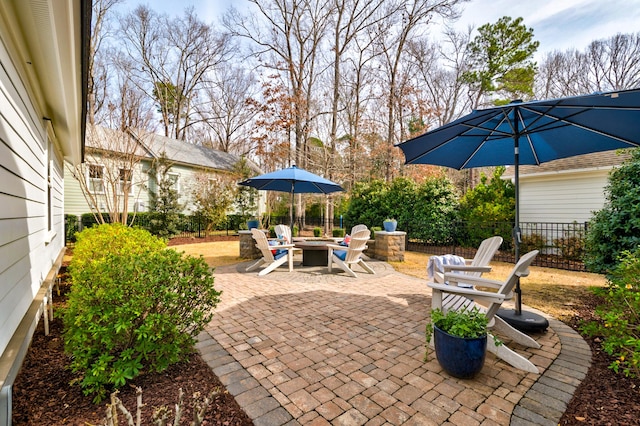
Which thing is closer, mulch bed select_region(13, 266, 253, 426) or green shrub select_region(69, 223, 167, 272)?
mulch bed select_region(13, 266, 253, 426)

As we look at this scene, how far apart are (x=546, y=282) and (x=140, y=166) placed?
15.8m

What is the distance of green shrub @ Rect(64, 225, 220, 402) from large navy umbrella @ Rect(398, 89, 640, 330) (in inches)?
133

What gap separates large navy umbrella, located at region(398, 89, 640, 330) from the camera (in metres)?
2.91

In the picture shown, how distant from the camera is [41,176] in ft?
13.0

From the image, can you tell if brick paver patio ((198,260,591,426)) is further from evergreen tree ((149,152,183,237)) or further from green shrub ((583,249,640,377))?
evergreen tree ((149,152,183,237))

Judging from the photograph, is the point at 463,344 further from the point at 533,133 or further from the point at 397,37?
the point at 397,37

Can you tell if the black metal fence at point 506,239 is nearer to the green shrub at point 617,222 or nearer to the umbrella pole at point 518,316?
the green shrub at point 617,222

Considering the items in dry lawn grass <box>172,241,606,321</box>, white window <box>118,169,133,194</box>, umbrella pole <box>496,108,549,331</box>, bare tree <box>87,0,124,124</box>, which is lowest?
dry lawn grass <box>172,241,606,321</box>

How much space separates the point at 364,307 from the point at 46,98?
16.6 feet

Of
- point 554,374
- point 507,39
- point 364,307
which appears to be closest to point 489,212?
point 364,307

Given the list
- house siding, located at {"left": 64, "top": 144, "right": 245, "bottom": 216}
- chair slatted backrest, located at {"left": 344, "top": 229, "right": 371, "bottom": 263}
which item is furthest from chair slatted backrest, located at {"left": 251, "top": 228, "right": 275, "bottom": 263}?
house siding, located at {"left": 64, "top": 144, "right": 245, "bottom": 216}

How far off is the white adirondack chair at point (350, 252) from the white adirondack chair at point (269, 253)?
3.08 ft

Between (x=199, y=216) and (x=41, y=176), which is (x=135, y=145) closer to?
(x=199, y=216)

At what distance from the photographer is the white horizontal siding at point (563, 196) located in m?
8.72
